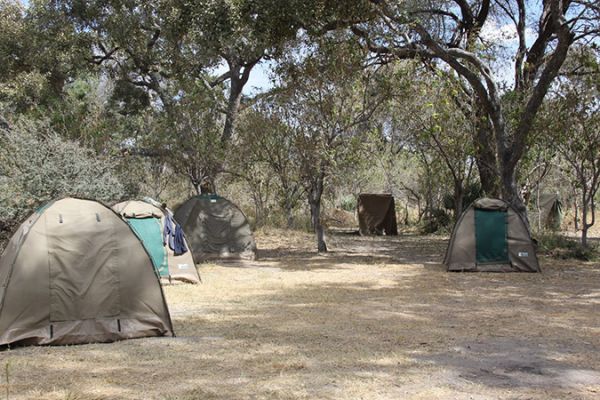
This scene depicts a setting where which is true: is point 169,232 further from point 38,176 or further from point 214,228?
point 214,228

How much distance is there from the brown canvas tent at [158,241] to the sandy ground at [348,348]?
39 cm

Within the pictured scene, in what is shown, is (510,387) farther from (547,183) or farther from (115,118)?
(547,183)

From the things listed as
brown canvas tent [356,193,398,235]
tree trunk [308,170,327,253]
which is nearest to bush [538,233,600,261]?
tree trunk [308,170,327,253]

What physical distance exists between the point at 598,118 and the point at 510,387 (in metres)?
11.5

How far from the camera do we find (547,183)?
30094mm

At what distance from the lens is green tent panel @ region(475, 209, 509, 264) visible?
40.7 feet

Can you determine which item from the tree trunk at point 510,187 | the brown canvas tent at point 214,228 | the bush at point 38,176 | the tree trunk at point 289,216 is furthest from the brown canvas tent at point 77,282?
the tree trunk at point 289,216

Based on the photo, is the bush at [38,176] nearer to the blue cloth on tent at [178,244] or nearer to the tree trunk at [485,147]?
the blue cloth on tent at [178,244]

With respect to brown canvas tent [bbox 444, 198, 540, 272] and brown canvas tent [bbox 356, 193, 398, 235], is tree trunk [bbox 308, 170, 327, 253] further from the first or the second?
brown canvas tent [bbox 356, 193, 398, 235]

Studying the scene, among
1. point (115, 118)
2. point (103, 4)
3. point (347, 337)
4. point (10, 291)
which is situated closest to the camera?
point (10, 291)

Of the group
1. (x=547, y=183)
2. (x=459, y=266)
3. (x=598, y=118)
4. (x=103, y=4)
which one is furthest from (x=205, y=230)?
(x=547, y=183)

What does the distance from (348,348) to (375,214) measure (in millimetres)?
18568

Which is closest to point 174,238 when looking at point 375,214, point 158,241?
point 158,241

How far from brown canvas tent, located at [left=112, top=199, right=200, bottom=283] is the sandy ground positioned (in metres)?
0.39
